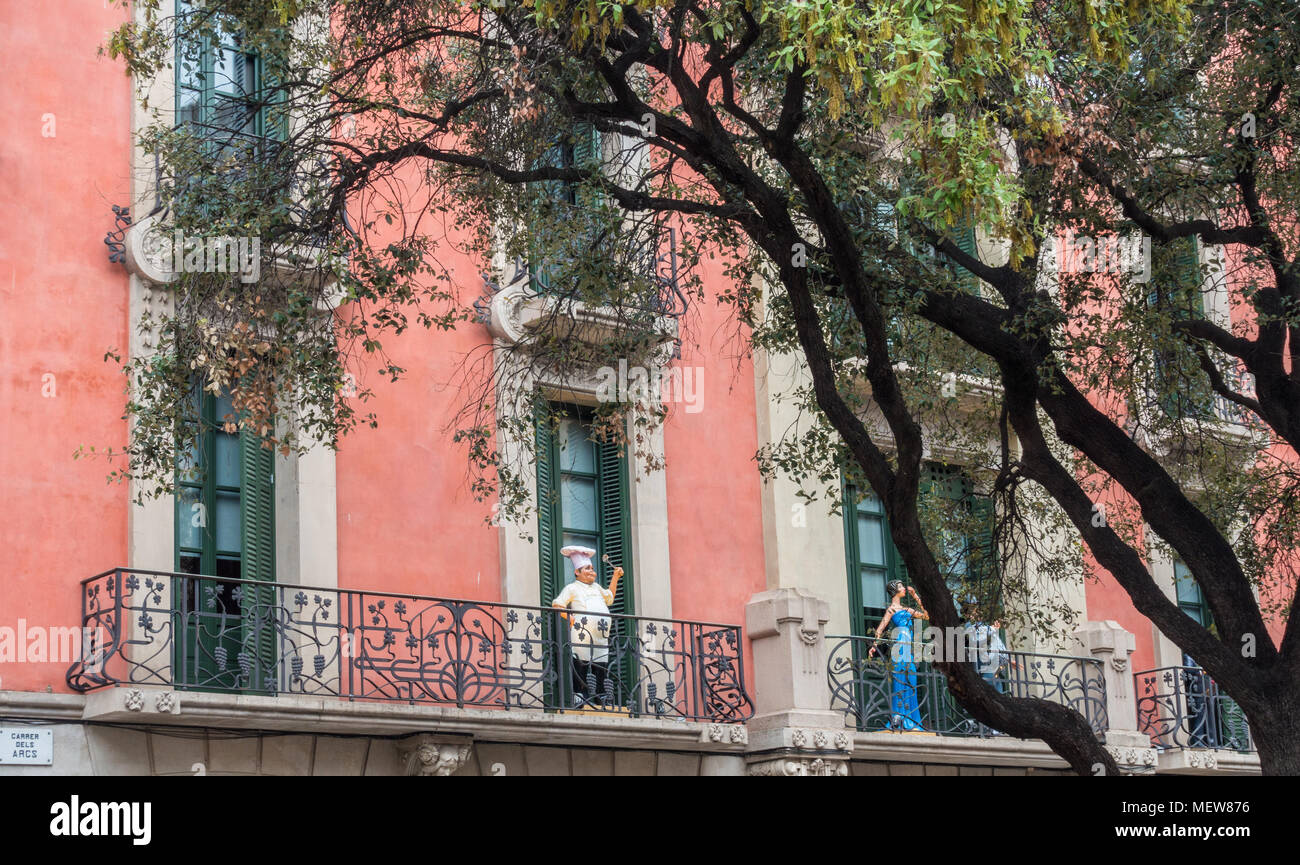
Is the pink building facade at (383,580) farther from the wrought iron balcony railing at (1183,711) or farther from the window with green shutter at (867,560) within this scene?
the wrought iron balcony railing at (1183,711)

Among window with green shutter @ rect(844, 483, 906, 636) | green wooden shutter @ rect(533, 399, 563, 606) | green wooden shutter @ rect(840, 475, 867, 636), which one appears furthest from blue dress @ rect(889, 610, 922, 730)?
green wooden shutter @ rect(533, 399, 563, 606)

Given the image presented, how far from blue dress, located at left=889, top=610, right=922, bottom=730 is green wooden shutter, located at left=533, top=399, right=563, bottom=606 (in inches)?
131

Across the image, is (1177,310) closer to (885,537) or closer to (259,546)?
(885,537)

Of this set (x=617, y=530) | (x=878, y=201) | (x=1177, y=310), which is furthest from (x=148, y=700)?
(x=1177, y=310)

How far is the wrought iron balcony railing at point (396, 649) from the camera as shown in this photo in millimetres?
14055

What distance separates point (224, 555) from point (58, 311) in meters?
2.37

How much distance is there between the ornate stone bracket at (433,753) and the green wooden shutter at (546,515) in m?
1.91

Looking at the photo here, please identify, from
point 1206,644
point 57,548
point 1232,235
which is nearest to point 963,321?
point 1232,235

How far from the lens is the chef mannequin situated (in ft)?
53.0

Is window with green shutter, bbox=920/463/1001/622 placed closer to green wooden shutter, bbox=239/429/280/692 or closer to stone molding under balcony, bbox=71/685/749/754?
stone molding under balcony, bbox=71/685/749/754

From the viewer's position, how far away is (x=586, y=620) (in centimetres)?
1620

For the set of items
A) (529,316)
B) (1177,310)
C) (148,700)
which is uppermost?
(529,316)

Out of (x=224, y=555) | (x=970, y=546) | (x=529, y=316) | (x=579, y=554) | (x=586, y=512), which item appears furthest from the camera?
(x=586, y=512)

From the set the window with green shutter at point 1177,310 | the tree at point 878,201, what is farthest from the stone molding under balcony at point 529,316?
the window with green shutter at point 1177,310
